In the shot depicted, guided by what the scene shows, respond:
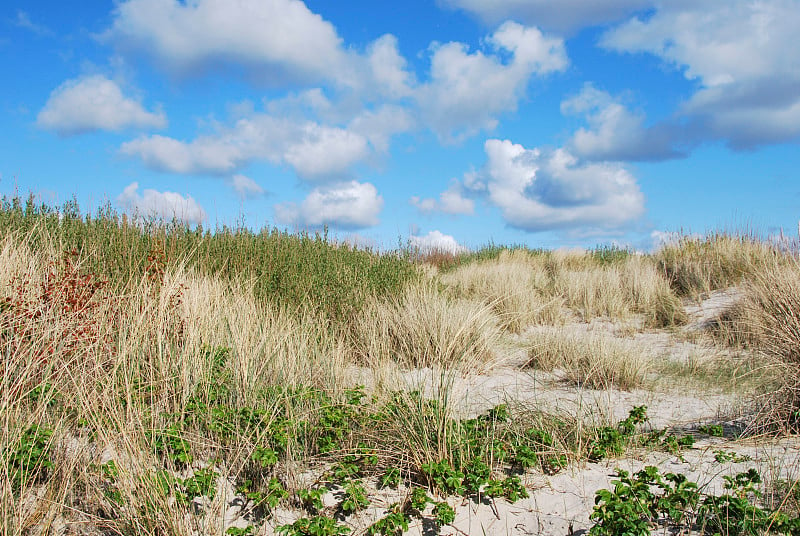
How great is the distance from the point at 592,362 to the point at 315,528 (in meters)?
4.01

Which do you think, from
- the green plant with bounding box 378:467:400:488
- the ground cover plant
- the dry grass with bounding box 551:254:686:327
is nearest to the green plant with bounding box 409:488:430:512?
the ground cover plant

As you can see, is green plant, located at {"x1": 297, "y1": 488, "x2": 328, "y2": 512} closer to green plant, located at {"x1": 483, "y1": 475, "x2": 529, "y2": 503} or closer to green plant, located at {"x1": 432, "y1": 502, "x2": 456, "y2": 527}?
green plant, located at {"x1": 432, "y1": 502, "x2": 456, "y2": 527}

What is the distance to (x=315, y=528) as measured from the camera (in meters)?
2.77

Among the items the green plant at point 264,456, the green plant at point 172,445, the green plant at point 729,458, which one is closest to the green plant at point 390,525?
the green plant at point 264,456

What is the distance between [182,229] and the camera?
355 inches

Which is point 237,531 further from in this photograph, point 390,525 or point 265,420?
point 265,420

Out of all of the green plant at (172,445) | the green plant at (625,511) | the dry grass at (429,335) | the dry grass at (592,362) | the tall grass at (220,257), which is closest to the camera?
the green plant at (625,511)

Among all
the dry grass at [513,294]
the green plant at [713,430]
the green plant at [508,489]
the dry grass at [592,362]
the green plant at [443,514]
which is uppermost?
the dry grass at [513,294]

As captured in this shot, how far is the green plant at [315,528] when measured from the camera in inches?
109

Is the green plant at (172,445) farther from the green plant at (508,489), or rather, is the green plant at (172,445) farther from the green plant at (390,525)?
the green plant at (508,489)

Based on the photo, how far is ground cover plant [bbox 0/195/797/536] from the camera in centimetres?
300

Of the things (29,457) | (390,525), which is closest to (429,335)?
(390,525)

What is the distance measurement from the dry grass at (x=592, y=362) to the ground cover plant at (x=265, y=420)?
1.0 inches

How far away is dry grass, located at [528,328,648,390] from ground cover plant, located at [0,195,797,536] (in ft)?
0.08
